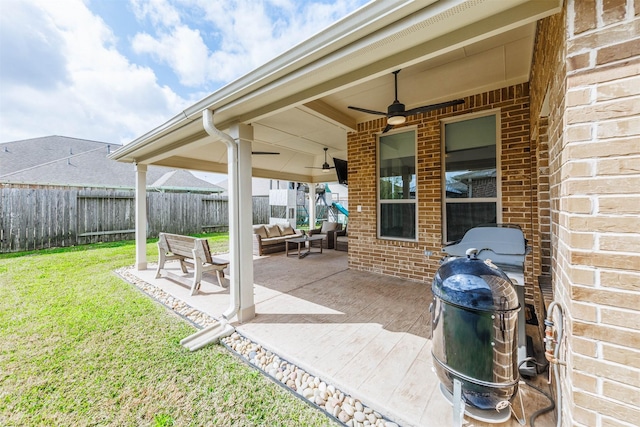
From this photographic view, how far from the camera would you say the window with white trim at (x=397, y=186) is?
4918 millimetres

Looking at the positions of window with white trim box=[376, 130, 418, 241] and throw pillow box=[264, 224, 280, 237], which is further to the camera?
throw pillow box=[264, 224, 280, 237]

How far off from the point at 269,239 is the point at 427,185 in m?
5.24

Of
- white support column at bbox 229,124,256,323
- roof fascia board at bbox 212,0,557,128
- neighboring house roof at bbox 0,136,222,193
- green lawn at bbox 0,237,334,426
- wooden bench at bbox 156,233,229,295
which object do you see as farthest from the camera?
neighboring house roof at bbox 0,136,222,193

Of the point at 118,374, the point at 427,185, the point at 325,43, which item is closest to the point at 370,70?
the point at 325,43

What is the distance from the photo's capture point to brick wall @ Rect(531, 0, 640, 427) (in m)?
1.09

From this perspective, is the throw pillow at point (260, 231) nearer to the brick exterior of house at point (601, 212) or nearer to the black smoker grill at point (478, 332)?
the black smoker grill at point (478, 332)

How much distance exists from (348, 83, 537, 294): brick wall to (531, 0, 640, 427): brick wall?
9.48ft

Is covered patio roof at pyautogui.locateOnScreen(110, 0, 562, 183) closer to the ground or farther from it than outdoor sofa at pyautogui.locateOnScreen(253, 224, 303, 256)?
farther from it

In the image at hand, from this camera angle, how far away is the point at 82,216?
952 cm

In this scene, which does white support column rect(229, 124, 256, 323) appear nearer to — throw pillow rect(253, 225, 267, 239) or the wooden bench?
the wooden bench

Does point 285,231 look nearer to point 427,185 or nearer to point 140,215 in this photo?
point 140,215

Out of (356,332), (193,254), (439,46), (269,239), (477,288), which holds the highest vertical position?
(439,46)

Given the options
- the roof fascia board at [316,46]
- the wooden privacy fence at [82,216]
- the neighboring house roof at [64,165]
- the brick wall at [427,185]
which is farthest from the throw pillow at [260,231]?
the neighboring house roof at [64,165]

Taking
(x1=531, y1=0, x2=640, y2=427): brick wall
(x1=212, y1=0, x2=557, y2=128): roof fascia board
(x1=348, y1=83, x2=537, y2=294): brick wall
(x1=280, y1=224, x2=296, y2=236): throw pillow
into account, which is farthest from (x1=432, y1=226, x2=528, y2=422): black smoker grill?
(x1=280, y1=224, x2=296, y2=236): throw pillow
